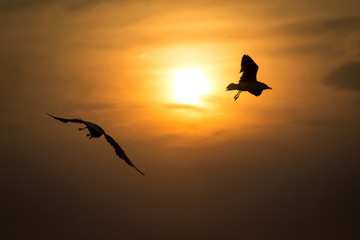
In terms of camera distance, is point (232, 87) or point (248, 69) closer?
point (248, 69)

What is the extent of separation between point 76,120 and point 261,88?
54.5 feet

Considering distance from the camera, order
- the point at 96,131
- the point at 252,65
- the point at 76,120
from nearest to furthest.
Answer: the point at 76,120 < the point at 96,131 < the point at 252,65

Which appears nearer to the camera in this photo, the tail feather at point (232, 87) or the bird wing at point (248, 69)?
the bird wing at point (248, 69)

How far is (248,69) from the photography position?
36594 millimetres

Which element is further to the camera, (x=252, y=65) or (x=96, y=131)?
(x=252, y=65)

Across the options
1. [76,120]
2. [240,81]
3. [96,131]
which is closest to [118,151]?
[96,131]

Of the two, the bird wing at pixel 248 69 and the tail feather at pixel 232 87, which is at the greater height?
the bird wing at pixel 248 69

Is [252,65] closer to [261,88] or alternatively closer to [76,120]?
[261,88]

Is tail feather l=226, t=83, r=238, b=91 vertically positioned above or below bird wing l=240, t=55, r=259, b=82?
below

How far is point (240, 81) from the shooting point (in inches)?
1490

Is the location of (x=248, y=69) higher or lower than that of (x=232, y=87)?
higher

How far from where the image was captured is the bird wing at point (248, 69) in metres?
35.6

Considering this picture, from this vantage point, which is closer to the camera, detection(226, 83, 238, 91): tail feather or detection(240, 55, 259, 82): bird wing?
detection(240, 55, 259, 82): bird wing

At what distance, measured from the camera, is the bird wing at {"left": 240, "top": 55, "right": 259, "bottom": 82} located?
117 feet
